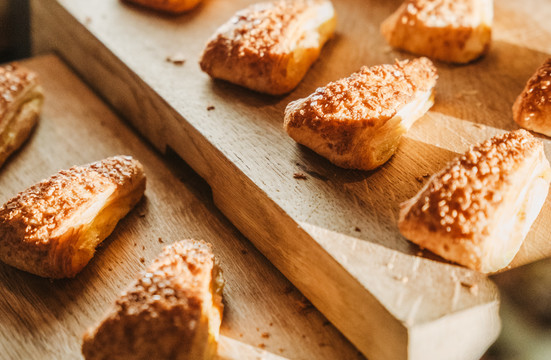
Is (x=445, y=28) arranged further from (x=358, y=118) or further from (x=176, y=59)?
(x=176, y=59)

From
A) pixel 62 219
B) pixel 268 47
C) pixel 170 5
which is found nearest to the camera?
pixel 62 219

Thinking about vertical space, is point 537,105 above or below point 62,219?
above

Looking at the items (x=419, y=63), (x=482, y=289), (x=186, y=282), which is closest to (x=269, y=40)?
(x=419, y=63)

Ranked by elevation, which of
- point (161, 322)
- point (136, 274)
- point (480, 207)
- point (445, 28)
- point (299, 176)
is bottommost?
point (136, 274)


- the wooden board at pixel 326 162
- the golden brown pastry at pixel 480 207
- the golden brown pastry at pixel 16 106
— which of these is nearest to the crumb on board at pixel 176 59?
the wooden board at pixel 326 162

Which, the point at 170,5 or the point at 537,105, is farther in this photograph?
the point at 170,5

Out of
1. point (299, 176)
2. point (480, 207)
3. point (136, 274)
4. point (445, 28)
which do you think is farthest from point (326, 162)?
point (445, 28)
